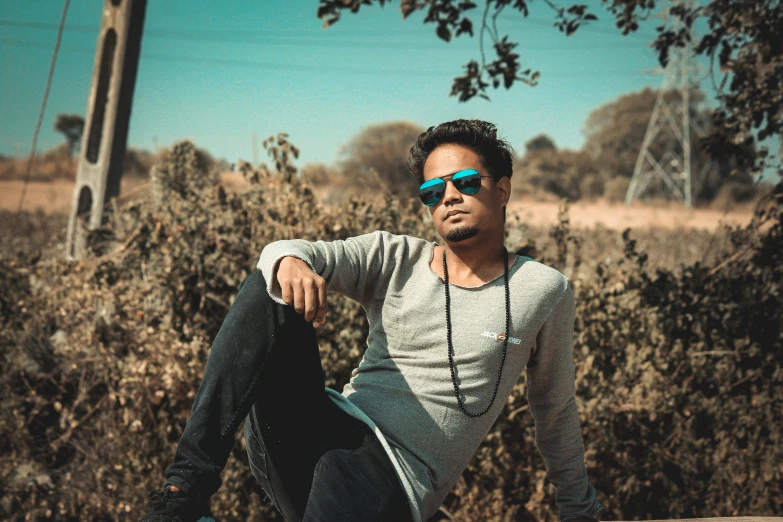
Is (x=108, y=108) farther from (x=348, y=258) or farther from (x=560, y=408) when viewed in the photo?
(x=560, y=408)

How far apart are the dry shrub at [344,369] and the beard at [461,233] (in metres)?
1.69

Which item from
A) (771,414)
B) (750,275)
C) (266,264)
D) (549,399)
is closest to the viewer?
(266,264)

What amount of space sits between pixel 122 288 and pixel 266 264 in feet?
8.51

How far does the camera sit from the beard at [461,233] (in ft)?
7.73

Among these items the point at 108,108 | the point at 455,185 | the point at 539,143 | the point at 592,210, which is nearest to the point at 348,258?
the point at 455,185

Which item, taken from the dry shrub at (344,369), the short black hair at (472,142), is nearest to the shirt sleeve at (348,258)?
the short black hair at (472,142)

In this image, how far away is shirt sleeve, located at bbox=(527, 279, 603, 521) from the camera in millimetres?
2340

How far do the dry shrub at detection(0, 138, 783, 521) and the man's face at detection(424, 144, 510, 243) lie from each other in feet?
5.47

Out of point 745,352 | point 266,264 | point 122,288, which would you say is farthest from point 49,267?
point 745,352

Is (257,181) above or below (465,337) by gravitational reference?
above

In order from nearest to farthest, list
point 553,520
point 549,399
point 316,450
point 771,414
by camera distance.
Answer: point 316,450, point 549,399, point 553,520, point 771,414

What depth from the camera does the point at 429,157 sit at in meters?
2.48

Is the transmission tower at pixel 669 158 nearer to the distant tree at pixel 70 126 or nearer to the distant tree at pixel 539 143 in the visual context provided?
the distant tree at pixel 539 143

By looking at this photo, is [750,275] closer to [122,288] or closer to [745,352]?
[745,352]
